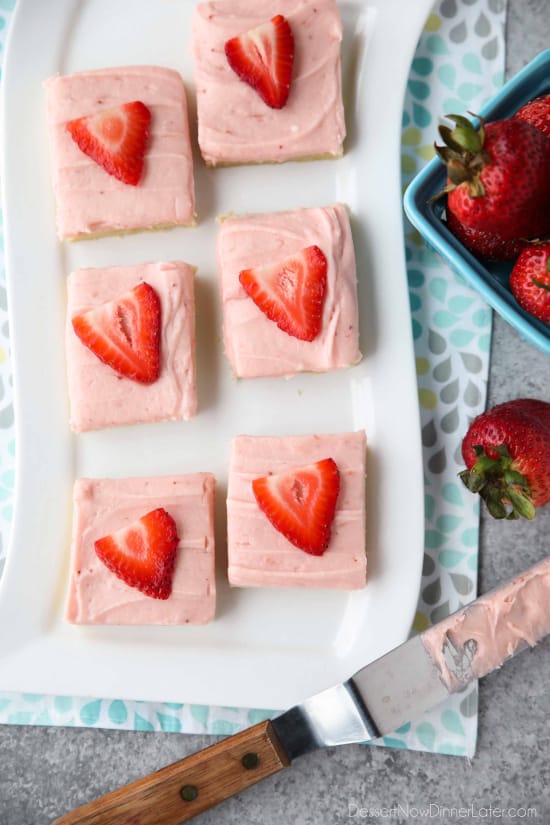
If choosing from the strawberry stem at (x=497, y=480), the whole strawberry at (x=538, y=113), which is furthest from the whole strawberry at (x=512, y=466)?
the whole strawberry at (x=538, y=113)

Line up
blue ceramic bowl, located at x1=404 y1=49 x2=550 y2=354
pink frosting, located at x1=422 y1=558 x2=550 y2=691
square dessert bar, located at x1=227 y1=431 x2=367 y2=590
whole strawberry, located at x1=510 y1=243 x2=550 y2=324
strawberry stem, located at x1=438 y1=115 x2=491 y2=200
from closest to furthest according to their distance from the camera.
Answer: strawberry stem, located at x1=438 y1=115 x2=491 y2=200 < whole strawberry, located at x1=510 y1=243 x2=550 y2=324 < blue ceramic bowl, located at x1=404 y1=49 x2=550 y2=354 < pink frosting, located at x1=422 y1=558 x2=550 y2=691 < square dessert bar, located at x1=227 y1=431 x2=367 y2=590

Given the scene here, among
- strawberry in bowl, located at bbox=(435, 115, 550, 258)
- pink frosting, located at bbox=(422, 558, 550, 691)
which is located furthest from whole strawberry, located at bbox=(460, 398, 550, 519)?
strawberry in bowl, located at bbox=(435, 115, 550, 258)

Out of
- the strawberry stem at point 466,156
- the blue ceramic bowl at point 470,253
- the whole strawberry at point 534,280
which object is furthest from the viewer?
the blue ceramic bowl at point 470,253

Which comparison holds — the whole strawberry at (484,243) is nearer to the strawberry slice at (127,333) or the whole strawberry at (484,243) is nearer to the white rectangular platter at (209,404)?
the white rectangular platter at (209,404)

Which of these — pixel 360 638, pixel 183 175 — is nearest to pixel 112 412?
pixel 183 175

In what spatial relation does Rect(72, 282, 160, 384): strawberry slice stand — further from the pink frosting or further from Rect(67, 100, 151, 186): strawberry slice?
the pink frosting

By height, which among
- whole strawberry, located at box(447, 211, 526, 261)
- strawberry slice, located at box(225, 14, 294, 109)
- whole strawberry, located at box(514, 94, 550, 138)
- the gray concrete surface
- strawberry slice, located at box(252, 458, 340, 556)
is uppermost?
strawberry slice, located at box(225, 14, 294, 109)

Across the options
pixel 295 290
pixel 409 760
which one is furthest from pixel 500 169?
pixel 409 760
